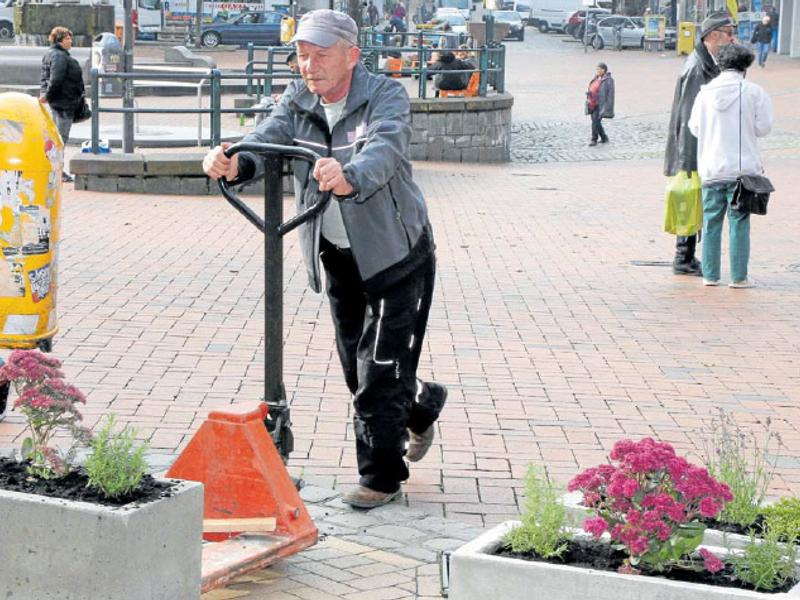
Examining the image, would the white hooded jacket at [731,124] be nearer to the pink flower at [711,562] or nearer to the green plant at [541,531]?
the green plant at [541,531]

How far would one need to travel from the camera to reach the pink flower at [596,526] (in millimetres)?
3500

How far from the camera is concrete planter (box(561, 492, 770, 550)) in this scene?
3.71 metres

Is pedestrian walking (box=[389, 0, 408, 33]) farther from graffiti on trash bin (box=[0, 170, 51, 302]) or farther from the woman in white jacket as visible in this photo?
graffiti on trash bin (box=[0, 170, 51, 302])

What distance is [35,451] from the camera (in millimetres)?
4195

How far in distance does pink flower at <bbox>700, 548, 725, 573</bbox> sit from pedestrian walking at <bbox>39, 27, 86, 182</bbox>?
1390 centimetres

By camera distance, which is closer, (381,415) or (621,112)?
(381,415)

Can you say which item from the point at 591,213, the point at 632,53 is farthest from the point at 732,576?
the point at 632,53

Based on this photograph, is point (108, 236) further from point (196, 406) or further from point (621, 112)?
point (621, 112)

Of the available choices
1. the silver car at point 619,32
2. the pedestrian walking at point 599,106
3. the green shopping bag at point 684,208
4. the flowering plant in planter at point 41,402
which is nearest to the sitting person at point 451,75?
the pedestrian walking at point 599,106

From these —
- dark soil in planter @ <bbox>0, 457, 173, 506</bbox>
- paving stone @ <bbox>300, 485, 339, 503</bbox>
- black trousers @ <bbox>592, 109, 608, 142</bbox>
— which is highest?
dark soil in planter @ <bbox>0, 457, 173, 506</bbox>

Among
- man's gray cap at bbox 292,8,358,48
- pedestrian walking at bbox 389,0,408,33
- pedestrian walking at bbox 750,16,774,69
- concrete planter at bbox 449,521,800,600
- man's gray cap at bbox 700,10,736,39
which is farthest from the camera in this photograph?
pedestrian walking at bbox 389,0,408,33

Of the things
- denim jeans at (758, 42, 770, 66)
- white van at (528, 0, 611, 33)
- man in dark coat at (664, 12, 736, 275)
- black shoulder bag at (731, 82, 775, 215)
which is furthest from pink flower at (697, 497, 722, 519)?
white van at (528, 0, 611, 33)

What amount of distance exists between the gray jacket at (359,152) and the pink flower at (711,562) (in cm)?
187

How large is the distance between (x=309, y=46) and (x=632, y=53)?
51.7 meters
